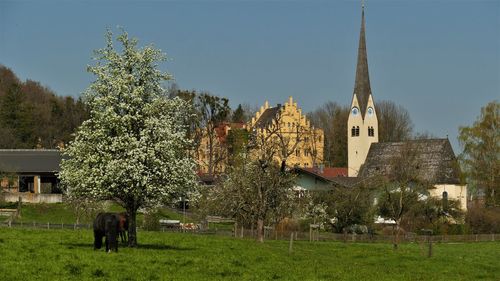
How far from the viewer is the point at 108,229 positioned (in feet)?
104

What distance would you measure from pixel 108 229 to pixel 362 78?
10813 cm

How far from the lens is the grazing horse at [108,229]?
104 feet

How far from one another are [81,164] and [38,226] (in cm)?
2046

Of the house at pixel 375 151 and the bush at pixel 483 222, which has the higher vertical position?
the house at pixel 375 151

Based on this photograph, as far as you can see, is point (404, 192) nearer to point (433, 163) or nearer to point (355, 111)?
point (433, 163)

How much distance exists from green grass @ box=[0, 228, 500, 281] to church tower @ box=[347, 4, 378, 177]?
90.3 m

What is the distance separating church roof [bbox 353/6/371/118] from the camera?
444 ft

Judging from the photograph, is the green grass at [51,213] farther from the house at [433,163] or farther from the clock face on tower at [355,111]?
the clock face on tower at [355,111]

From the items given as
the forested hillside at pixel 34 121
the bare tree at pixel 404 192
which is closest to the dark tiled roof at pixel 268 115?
the forested hillside at pixel 34 121

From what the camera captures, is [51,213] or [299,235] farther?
[51,213]

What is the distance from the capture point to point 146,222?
5797 cm

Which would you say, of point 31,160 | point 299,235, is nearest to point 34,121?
point 31,160

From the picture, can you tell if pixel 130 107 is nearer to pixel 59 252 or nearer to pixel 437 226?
pixel 59 252

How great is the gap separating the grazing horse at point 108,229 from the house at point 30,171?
58999 millimetres
